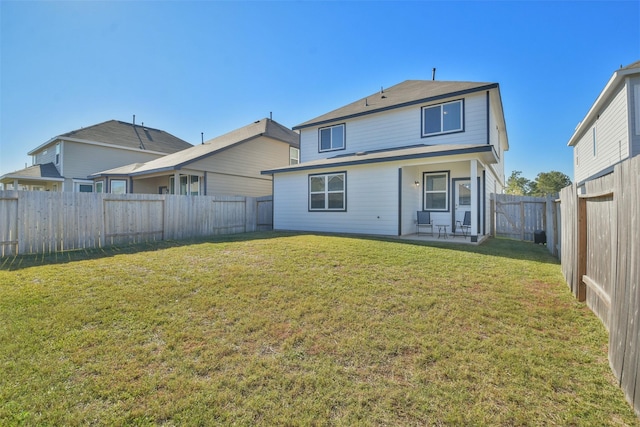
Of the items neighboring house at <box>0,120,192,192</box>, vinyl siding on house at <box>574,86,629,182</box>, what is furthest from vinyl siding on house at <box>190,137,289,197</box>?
vinyl siding on house at <box>574,86,629,182</box>

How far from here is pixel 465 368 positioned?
8.52 feet

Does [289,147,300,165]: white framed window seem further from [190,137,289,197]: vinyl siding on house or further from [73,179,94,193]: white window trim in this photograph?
[73,179,94,193]: white window trim

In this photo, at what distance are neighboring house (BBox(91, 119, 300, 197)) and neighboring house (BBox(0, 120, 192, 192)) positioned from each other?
1.43 meters

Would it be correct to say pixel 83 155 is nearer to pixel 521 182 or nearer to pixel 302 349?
pixel 302 349

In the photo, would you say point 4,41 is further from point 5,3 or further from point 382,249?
point 382,249

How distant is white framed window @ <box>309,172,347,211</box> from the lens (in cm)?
1145

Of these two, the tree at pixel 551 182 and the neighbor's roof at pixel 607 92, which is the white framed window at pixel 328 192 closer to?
the neighbor's roof at pixel 607 92

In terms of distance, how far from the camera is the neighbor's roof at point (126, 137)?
781 inches

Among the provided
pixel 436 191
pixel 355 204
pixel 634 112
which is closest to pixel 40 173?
pixel 355 204

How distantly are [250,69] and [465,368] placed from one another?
13637 mm

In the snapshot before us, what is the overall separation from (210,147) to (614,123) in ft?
58.6

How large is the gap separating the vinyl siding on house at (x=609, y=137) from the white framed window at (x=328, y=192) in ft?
28.9

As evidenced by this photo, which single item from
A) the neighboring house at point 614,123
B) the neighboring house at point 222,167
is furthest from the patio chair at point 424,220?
the neighboring house at point 222,167

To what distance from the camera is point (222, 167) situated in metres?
15.9
